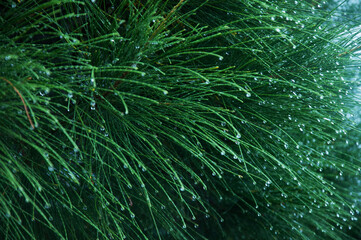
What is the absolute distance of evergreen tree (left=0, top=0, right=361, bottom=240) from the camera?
0.49 metres

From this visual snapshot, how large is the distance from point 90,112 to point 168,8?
0.24 metres

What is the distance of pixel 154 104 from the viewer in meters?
0.58

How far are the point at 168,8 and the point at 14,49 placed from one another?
304mm

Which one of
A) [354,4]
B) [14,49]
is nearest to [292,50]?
[14,49]

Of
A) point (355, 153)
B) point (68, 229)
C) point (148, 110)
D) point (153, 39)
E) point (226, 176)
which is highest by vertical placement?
point (153, 39)

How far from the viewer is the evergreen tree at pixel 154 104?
49 cm

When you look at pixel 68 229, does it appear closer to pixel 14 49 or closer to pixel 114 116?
pixel 114 116

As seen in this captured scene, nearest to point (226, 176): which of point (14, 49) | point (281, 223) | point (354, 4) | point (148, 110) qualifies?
point (281, 223)

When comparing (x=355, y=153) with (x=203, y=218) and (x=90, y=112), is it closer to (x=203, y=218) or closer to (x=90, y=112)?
(x=203, y=218)

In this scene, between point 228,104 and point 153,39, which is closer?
point 153,39

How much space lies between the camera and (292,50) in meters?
0.67

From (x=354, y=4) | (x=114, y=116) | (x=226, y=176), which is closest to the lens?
(x=114, y=116)

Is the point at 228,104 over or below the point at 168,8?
below

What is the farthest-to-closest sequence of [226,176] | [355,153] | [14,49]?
[355,153], [226,176], [14,49]
